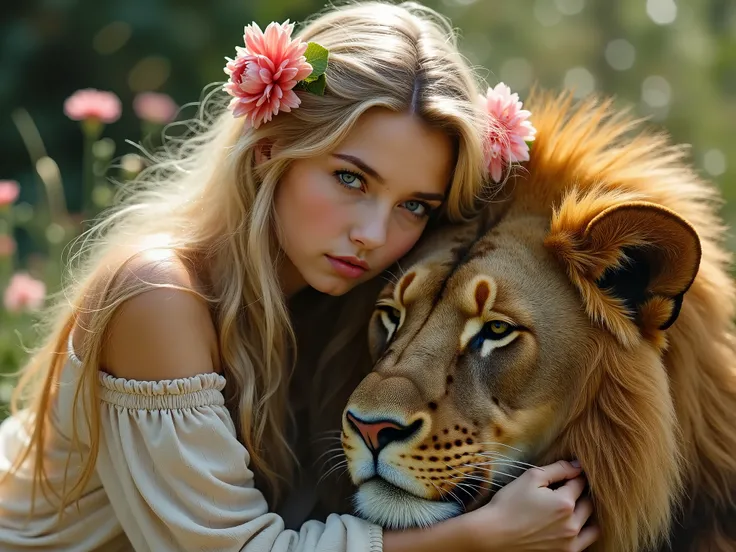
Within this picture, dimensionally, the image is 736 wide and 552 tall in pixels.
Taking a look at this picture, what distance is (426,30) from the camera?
8.84ft

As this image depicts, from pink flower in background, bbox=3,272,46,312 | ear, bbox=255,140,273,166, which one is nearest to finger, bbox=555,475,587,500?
ear, bbox=255,140,273,166

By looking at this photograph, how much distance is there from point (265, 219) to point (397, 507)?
791mm

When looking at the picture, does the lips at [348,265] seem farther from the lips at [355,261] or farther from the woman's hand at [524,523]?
the woman's hand at [524,523]

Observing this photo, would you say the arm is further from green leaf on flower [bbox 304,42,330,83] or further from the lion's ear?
the lion's ear

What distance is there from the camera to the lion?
2168 mm

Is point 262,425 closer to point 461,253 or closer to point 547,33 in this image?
point 461,253

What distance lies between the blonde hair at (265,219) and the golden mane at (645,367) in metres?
0.24

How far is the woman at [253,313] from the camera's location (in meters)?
2.33

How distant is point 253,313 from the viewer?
2602 mm

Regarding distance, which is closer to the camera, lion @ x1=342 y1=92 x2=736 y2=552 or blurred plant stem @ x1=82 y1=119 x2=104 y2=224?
lion @ x1=342 y1=92 x2=736 y2=552

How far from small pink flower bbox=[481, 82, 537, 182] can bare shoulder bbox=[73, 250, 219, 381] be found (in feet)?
2.72

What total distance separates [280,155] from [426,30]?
579 mm

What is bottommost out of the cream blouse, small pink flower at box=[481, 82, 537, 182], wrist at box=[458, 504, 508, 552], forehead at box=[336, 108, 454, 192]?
the cream blouse

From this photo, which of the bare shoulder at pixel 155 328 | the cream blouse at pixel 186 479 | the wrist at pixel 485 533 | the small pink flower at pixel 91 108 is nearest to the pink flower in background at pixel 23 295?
the small pink flower at pixel 91 108
